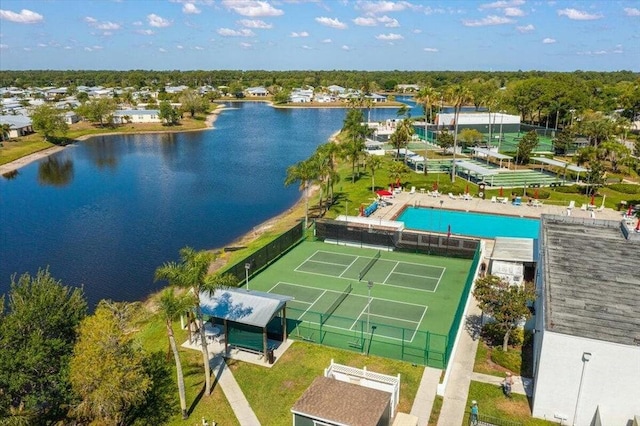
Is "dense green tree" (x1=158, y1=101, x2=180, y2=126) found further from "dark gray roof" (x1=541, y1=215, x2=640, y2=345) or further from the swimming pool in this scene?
"dark gray roof" (x1=541, y1=215, x2=640, y2=345)

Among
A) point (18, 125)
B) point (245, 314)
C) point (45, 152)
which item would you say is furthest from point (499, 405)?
point (18, 125)

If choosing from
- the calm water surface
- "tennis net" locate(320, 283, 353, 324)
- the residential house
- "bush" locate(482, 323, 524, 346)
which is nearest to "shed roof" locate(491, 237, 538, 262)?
"bush" locate(482, 323, 524, 346)

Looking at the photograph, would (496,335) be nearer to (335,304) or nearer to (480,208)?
(335,304)

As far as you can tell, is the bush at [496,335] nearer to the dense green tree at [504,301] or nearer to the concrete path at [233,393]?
the dense green tree at [504,301]

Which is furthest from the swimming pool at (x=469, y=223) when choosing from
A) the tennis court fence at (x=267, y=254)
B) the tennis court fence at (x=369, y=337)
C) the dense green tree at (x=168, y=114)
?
the dense green tree at (x=168, y=114)

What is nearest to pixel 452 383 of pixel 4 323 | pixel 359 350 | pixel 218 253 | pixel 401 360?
pixel 401 360

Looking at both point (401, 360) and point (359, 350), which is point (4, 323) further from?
point (401, 360)

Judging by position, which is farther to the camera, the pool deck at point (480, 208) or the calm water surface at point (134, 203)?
the pool deck at point (480, 208)
